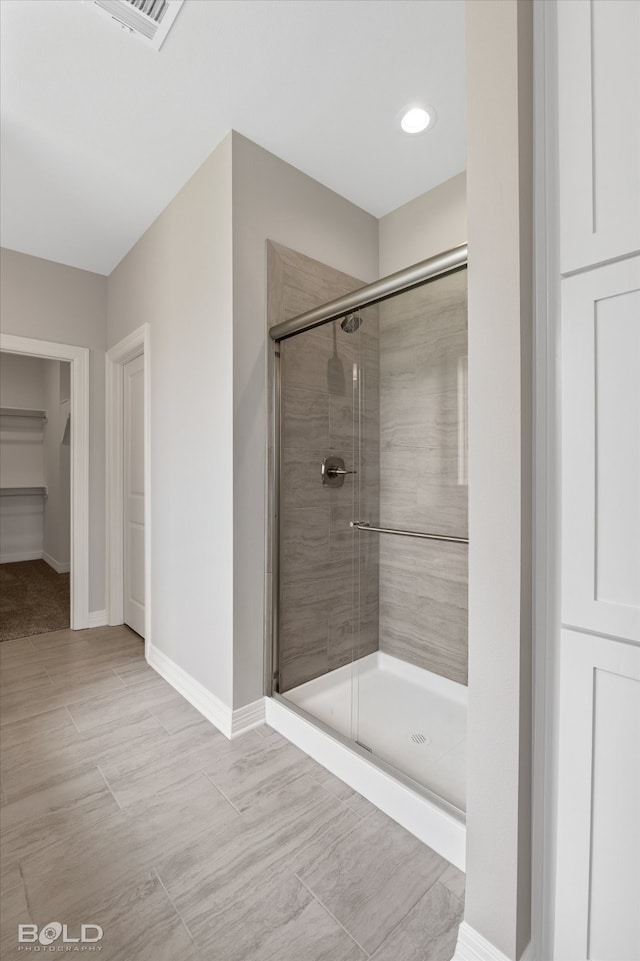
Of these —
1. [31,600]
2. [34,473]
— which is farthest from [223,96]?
[34,473]

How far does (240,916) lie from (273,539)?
4.11ft

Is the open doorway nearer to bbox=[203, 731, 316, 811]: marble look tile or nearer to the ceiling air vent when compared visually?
bbox=[203, 731, 316, 811]: marble look tile

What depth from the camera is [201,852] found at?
1392 mm

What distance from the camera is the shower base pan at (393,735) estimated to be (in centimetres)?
143

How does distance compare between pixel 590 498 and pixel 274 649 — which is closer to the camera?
pixel 590 498

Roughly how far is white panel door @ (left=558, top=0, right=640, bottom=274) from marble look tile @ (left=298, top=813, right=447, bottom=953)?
163 cm

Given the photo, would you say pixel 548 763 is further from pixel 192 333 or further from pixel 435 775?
A: pixel 192 333

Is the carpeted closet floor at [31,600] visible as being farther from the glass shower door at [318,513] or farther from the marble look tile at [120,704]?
the glass shower door at [318,513]

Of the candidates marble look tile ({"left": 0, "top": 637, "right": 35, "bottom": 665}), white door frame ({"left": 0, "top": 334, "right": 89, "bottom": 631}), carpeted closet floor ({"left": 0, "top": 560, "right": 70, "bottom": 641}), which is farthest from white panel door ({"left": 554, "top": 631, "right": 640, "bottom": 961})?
carpeted closet floor ({"left": 0, "top": 560, "right": 70, "bottom": 641})

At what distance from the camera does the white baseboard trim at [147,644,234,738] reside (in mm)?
2016

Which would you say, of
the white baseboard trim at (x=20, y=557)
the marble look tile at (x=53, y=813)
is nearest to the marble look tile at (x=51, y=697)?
the marble look tile at (x=53, y=813)

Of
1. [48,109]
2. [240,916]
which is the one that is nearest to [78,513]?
[48,109]

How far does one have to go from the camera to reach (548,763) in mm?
961

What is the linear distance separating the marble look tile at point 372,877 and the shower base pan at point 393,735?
2.5 inches
